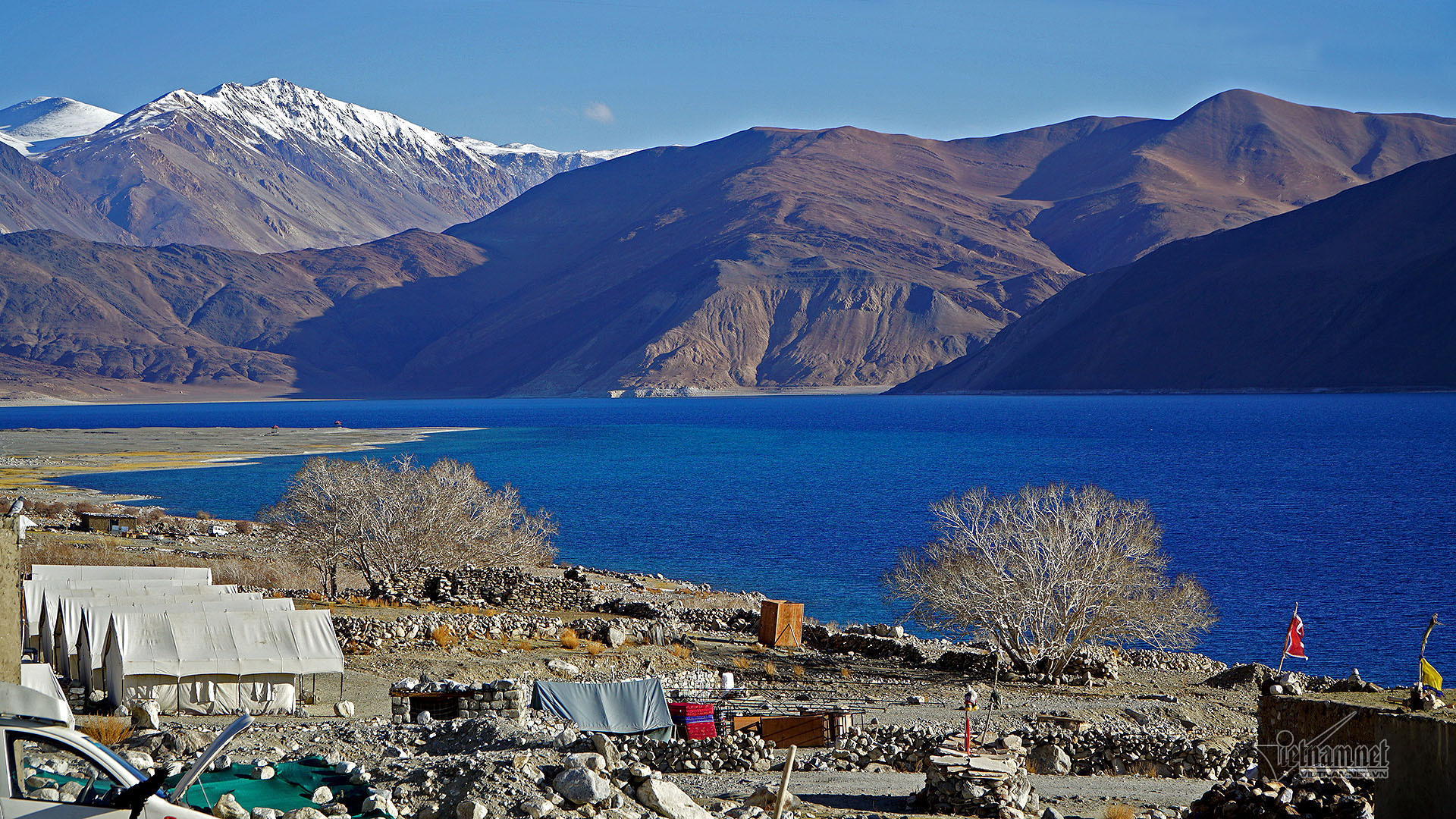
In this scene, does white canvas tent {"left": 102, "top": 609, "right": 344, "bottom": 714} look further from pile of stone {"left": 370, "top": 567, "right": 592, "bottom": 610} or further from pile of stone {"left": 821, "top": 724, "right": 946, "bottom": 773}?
pile of stone {"left": 370, "top": 567, "right": 592, "bottom": 610}

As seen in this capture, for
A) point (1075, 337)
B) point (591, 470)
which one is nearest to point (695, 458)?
point (591, 470)

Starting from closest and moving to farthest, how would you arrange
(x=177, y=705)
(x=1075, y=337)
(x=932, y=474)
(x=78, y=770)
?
(x=78, y=770) < (x=177, y=705) < (x=932, y=474) < (x=1075, y=337)

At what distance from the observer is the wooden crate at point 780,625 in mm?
28125

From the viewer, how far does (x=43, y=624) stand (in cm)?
2150

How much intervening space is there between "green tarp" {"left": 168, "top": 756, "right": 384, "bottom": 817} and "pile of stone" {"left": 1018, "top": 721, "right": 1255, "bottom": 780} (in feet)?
31.4

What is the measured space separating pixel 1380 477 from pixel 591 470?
167ft

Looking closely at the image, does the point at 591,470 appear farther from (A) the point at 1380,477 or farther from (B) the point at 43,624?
(B) the point at 43,624

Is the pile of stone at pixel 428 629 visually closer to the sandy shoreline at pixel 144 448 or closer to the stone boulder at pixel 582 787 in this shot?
the stone boulder at pixel 582 787

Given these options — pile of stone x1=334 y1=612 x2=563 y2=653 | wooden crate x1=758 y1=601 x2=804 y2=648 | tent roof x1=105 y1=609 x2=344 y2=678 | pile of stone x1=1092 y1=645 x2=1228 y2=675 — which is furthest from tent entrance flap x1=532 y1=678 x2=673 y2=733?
pile of stone x1=1092 y1=645 x2=1228 y2=675

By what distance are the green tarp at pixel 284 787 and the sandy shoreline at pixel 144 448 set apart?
56044mm

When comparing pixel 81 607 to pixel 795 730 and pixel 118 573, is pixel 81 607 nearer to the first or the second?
pixel 118 573

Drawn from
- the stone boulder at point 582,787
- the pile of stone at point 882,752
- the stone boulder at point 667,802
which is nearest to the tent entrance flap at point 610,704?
the pile of stone at point 882,752

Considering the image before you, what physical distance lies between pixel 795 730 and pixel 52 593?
1319 centimetres

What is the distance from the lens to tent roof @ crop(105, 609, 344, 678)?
18.3m
